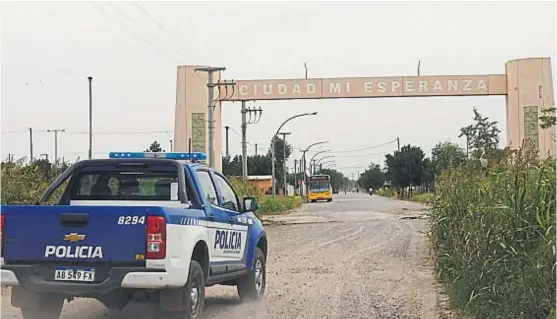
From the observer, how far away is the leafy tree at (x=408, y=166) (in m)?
89.5

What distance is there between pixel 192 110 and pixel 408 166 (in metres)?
56.1

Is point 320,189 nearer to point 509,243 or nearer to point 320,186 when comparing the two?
point 320,186

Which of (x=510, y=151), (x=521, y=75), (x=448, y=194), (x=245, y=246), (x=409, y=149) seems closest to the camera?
(x=510, y=151)

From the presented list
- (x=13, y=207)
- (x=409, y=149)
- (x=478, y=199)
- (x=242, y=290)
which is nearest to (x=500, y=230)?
(x=478, y=199)

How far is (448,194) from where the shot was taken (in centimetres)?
1302

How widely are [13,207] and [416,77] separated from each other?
31.6 m

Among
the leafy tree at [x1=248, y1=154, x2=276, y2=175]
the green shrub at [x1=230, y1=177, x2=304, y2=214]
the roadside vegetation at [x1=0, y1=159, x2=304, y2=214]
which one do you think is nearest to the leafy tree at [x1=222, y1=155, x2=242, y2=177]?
the leafy tree at [x1=248, y1=154, x2=276, y2=175]

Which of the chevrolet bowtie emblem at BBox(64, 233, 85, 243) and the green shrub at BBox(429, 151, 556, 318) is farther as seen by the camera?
the chevrolet bowtie emblem at BBox(64, 233, 85, 243)

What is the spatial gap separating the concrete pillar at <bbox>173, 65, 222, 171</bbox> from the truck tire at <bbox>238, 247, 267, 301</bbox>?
26265 mm

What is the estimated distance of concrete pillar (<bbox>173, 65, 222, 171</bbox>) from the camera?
122ft

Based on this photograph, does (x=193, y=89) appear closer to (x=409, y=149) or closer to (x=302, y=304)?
(x=302, y=304)

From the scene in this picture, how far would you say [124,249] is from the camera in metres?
7.25

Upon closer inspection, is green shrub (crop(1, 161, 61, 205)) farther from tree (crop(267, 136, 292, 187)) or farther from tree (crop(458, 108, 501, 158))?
tree (crop(267, 136, 292, 187))

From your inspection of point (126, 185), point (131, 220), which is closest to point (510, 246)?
point (131, 220)
